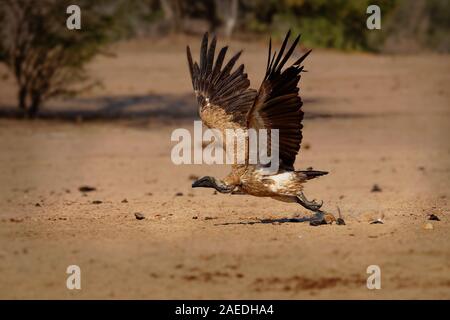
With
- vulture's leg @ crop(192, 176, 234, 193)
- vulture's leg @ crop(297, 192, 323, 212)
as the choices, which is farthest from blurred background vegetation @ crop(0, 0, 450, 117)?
vulture's leg @ crop(297, 192, 323, 212)

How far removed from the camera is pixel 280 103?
8.83 metres

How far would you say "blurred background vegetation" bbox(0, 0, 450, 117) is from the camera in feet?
68.1

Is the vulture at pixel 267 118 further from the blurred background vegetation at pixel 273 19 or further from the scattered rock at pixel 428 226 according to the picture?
the blurred background vegetation at pixel 273 19

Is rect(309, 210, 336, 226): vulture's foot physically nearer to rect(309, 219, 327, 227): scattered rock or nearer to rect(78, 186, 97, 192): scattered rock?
rect(309, 219, 327, 227): scattered rock

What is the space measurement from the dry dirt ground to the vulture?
0.40 metres

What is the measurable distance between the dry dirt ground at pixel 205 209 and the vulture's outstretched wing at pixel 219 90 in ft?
3.50

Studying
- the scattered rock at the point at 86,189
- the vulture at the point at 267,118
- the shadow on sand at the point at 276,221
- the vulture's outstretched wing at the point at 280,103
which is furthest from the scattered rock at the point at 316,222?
the scattered rock at the point at 86,189

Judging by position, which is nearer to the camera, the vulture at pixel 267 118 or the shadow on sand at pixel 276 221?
the vulture at pixel 267 118

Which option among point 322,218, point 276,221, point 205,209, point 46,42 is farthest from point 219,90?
point 46,42

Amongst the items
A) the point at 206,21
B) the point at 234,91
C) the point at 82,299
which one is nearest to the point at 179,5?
the point at 206,21

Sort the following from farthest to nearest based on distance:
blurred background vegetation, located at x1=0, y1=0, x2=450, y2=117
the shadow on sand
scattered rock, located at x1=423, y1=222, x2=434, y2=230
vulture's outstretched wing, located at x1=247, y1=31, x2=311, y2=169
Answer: blurred background vegetation, located at x1=0, y1=0, x2=450, y2=117
the shadow on sand
scattered rock, located at x1=423, y1=222, x2=434, y2=230
vulture's outstretched wing, located at x1=247, y1=31, x2=311, y2=169

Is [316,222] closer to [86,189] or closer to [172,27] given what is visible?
[86,189]

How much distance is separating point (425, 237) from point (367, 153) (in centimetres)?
855

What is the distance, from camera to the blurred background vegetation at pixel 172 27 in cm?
2075
